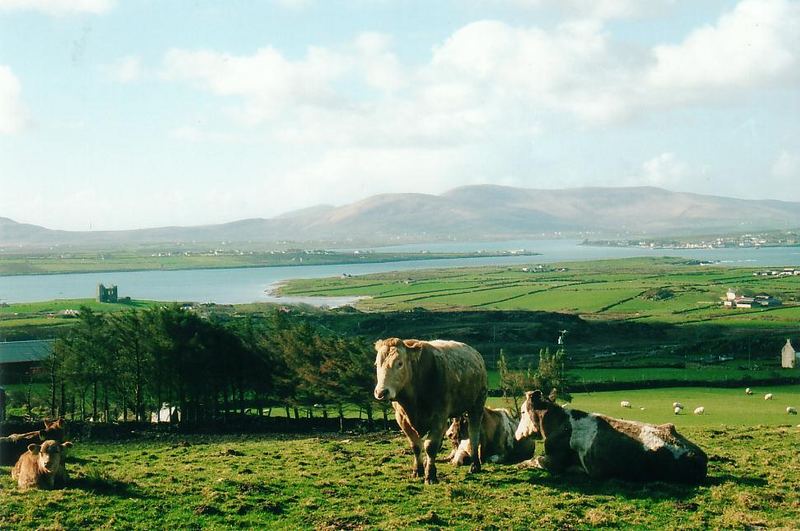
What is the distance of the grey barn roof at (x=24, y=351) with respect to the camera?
180 ft

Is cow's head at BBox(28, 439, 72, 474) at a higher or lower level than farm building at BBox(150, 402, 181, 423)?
higher

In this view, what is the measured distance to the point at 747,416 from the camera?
3656 centimetres

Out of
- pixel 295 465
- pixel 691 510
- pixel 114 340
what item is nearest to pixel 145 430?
pixel 114 340

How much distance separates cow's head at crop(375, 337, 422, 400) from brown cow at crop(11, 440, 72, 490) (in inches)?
280

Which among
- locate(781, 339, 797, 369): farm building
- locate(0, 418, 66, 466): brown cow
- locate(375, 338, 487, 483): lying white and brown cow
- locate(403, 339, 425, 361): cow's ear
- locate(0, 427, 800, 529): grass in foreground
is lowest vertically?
locate(781, 339, 797, 369): farm building

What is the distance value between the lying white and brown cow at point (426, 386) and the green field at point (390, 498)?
3.28ft

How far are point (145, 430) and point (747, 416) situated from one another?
32.2 meters

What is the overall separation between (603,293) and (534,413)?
132 meters

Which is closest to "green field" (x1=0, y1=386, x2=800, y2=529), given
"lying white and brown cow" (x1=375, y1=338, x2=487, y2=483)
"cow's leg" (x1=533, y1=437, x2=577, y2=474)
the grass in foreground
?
the grass in foreground

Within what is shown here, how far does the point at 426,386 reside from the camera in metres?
15.4

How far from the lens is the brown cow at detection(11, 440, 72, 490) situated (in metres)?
14.5

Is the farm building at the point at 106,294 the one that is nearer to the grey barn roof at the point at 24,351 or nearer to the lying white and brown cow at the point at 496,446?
the grey barn roof at the point at 24,351

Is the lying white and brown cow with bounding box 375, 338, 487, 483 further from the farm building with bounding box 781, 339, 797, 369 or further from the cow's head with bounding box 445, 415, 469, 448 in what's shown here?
the farm building with bounding box 781, 339, 797, 369

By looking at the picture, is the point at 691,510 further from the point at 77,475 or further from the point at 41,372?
the point at 41,372
